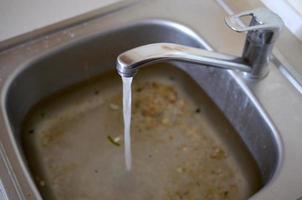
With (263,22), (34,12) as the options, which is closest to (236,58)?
(263,22)

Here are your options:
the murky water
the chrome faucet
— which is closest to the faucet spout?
the chrome faucet

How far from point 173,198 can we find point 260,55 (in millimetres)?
284

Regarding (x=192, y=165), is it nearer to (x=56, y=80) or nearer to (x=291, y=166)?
(x=291, y=166)

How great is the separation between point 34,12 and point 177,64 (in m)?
0.30

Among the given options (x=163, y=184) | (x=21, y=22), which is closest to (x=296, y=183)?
(x=163, y=184)

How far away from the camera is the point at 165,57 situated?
59 cm

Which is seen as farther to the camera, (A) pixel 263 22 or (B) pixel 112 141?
(B) pixel 112 141

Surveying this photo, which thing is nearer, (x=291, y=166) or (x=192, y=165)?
(x=291, y=166)

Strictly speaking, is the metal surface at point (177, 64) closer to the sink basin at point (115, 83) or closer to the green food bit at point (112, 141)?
the sink basin at point (115, 83)

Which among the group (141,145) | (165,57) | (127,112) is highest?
(165,57)

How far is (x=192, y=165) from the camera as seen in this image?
0.79m

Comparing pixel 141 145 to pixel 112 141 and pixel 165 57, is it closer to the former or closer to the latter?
pixel 112 141

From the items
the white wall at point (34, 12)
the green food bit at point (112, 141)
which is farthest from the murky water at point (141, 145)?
the white wall at point (34, 12)

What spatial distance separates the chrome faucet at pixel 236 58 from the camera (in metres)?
0.57
